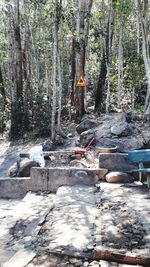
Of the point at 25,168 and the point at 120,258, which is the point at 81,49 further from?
the point at 120,258

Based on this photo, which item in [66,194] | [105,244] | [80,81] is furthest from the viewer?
[80,81]

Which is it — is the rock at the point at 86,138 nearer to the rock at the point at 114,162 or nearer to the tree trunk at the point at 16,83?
the rock at the point at 114,162

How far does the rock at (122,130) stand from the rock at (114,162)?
2.61m

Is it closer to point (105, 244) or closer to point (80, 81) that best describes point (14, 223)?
point (105, 244)

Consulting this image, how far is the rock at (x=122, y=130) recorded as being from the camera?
34.8 ft

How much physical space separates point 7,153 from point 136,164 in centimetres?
607

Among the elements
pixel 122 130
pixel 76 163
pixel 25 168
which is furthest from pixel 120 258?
pixel 122 130

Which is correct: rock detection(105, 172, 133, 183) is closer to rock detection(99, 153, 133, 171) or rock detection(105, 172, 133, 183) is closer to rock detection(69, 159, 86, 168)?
rock detection(99, 153, 133, 171)

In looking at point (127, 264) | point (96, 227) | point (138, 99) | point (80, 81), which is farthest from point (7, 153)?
point (138, 99)

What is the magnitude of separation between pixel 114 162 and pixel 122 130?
2839 millimetres

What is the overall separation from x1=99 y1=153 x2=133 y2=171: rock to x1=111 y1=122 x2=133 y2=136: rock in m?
2.61

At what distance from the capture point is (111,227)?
16.6 feet

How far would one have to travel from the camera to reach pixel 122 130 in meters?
10.7

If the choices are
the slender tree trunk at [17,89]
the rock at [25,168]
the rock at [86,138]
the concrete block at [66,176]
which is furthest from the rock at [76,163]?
the slender tree trunk at [17,89]
